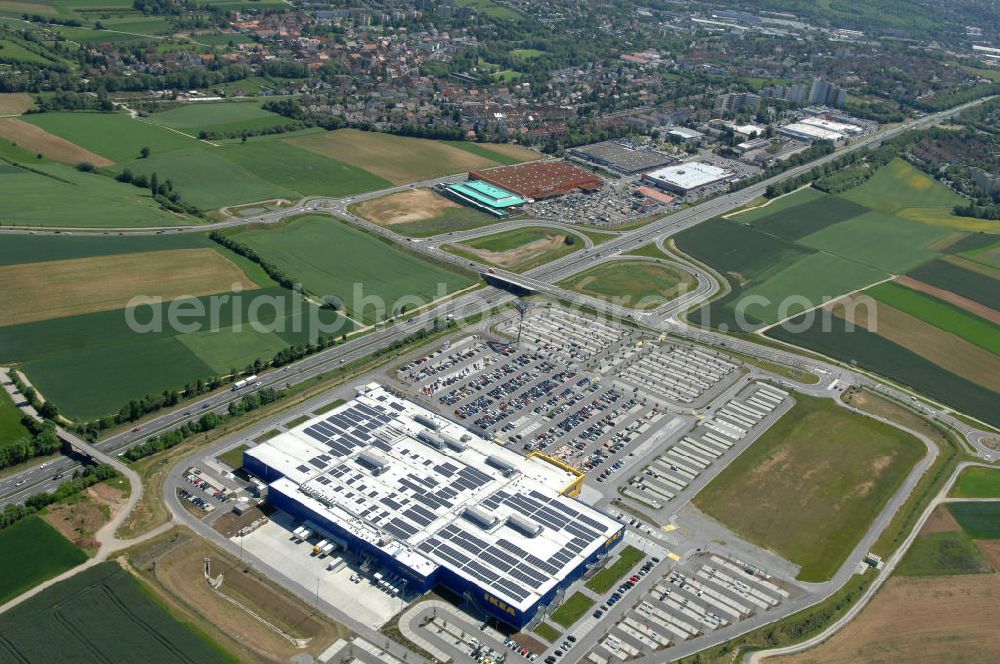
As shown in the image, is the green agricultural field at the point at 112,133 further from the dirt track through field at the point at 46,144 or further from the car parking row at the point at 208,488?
the car parking row at the point at 208,488

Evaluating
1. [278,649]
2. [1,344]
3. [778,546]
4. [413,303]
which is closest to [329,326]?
[413,303]

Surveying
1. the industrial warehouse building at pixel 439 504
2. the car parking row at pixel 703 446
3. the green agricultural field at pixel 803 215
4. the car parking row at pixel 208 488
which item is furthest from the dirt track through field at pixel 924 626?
the green agricultural field at pixel 803 215

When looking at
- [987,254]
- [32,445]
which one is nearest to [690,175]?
[987,254]

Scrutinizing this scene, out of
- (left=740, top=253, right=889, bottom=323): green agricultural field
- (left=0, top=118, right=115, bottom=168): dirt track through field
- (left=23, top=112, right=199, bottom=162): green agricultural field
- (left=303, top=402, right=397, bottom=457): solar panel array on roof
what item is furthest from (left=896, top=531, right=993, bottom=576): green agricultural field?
(left=23, top=112, right=199, bottom=162): green agricultural field

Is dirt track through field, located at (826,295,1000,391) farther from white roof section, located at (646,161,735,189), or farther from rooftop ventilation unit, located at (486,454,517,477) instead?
rooftop ventilation unit, located at (486,454,517,477)

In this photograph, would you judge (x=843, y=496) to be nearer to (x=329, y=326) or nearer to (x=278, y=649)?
(x=278, y=649)
